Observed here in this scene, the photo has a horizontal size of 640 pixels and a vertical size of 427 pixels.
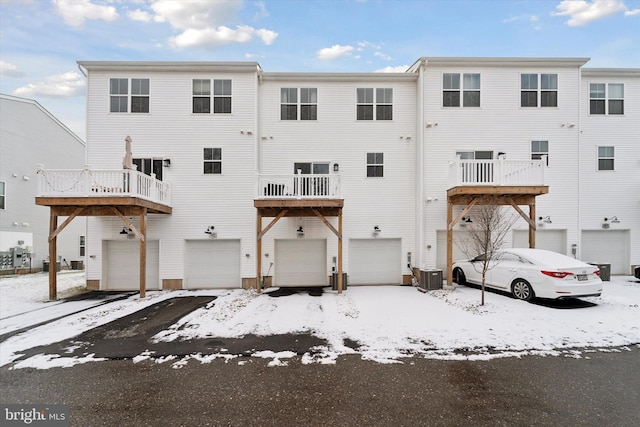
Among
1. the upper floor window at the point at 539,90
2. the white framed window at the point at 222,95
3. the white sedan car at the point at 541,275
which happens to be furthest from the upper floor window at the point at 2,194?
the upper floor window at the point at 539,90

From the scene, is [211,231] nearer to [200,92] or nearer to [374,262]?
[200,92]

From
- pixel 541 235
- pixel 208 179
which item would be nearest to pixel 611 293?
pixel 541 235

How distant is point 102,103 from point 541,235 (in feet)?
61.5

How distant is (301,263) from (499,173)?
823 centimetres

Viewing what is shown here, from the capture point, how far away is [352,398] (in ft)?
12.5

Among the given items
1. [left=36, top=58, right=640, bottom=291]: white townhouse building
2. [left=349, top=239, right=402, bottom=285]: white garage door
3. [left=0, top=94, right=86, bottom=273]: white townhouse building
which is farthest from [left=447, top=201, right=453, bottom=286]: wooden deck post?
[left=0, top=94, right=86, bottom=273]: white townhouse building

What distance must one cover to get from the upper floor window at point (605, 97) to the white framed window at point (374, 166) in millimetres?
9528

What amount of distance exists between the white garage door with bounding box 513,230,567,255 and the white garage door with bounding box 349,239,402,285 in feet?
16.2

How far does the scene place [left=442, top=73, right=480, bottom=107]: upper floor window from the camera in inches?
472

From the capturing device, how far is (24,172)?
1748 centimetres

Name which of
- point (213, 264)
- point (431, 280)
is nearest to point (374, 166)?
point (431, 280)

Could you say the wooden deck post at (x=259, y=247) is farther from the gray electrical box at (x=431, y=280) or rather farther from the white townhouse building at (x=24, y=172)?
the white townhouse building at (x=24, y=172)

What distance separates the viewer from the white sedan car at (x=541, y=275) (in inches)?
305

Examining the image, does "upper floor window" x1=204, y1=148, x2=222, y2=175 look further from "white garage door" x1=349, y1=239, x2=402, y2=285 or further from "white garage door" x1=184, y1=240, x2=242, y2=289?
"white garage door" x1=349, y1=239, x2=402, y2=285
